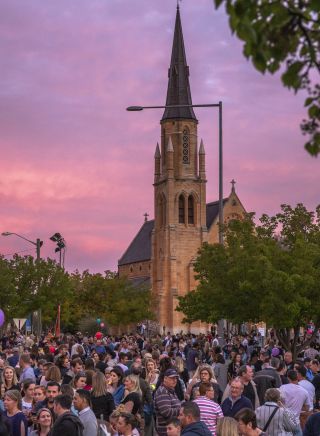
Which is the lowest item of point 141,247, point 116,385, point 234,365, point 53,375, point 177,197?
point 116,385

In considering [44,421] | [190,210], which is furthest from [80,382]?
[190,210]

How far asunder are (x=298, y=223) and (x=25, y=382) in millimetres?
30578

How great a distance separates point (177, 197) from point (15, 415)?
3868 inches

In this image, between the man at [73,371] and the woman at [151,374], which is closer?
the woman at [151,374]

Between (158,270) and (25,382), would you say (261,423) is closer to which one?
(25,382)

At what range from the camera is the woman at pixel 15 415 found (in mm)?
9817

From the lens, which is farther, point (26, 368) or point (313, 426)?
point (26, 368)

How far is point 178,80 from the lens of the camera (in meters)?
110

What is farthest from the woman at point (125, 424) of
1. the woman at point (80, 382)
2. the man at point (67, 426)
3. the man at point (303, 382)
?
the man at point (303, 382)

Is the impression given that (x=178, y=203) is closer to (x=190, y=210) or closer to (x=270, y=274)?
(x=190, y=210)

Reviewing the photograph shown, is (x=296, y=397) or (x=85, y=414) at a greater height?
(x=296, y=397)

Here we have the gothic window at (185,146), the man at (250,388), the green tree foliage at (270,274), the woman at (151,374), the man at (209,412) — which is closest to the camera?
the man at (209,412)

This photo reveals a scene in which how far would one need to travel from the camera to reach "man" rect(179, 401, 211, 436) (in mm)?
8978

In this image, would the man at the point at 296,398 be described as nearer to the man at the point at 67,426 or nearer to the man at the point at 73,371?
the man at the point at 73,371
